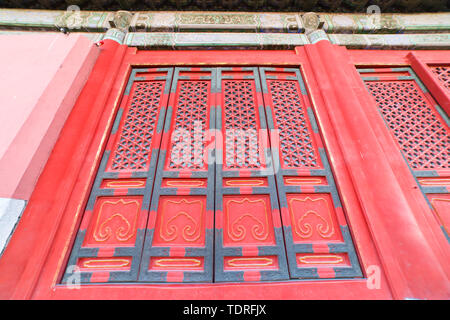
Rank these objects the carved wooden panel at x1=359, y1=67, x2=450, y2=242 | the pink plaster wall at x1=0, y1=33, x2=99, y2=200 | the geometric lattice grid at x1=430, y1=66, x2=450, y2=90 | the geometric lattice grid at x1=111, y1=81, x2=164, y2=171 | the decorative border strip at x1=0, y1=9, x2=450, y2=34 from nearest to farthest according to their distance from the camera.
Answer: the pink plaster wall at x1=0, y1=33, x2=99, y2=200, the carved wooden panel at x1=359, y1=67, x2=450, y2=242, the geometric lattice grid at x1=111, y1=81, x2=164, y2=171, the geometric lattice grid at x1=430, y1=66, x2=450, y2=90, the decorative border strip at x1=0, y1=9, x2=450, y2=34

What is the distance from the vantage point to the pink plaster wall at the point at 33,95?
6.53 ft

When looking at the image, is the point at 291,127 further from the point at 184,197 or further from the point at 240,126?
the point at 184,197

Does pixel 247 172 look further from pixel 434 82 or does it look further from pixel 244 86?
pixel 434 82

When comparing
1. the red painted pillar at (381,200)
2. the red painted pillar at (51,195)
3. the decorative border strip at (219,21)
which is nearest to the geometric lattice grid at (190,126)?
the red painted pillar at (51,195)

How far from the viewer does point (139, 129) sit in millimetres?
2578

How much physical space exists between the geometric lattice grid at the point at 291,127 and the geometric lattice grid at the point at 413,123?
98 cm

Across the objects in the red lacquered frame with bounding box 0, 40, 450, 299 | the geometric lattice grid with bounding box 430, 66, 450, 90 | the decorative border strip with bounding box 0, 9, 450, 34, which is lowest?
the red lacquered frame with bounding box 0, 40, 450, 299

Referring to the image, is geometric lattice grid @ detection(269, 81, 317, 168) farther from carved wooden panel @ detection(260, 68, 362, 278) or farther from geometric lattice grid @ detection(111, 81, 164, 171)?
geometric lattice grid @ detection(111, 81, 164, 171)

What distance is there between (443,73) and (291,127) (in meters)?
2.35

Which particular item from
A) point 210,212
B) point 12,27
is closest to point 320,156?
point 210,212

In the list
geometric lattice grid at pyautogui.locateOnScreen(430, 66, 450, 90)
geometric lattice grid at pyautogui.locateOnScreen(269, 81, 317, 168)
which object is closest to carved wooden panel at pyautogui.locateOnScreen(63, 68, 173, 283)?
geometric lattice grid at pyautogui.locateOnScreen(269, 81, 317, 168)

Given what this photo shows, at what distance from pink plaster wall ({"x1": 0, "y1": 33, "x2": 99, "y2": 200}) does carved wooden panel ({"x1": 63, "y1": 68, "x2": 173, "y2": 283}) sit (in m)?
0.51

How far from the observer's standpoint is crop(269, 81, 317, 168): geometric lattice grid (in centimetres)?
238

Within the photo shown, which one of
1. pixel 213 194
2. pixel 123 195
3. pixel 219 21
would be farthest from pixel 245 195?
pixel 219 21
